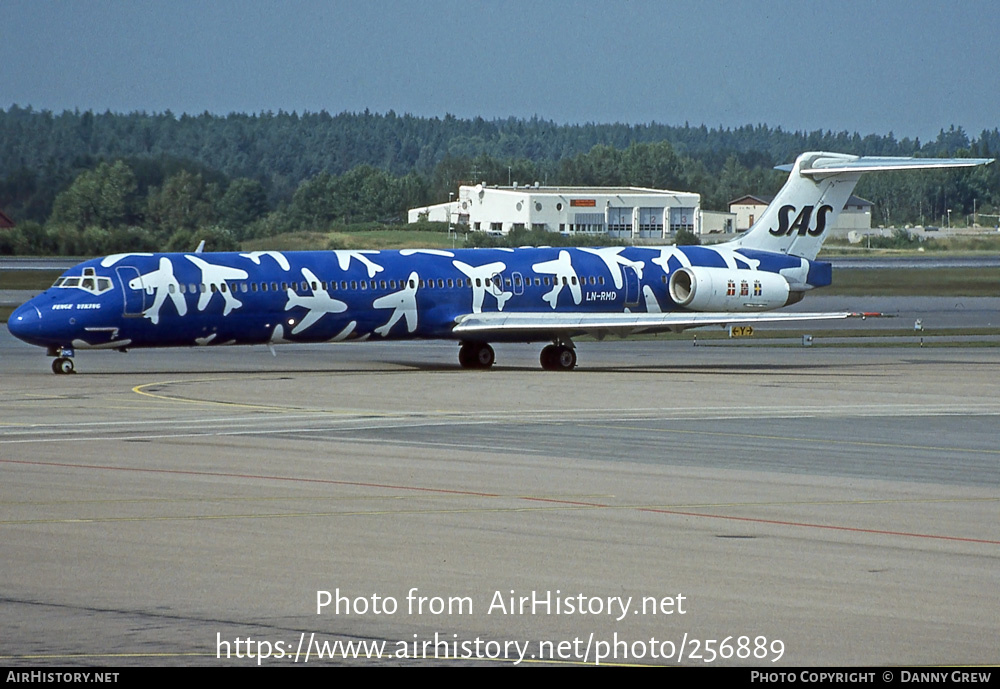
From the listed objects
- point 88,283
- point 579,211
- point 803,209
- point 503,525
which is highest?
point 579,211

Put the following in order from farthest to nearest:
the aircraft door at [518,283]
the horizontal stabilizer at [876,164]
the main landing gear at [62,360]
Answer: the aircraft door at [518,283], the horizontal stabilizer at [876,164], the main landing gear at [62,360]

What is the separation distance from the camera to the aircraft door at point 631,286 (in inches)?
1677

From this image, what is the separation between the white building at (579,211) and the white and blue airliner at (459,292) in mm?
51825

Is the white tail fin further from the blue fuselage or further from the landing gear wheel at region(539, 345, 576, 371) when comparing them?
the landing gear wheel at region(539, 345, 576, 371)

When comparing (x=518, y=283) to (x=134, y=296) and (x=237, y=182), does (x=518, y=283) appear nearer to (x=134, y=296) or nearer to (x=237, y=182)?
(x=134, y=296)

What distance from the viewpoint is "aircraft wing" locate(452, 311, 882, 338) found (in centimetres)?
3909

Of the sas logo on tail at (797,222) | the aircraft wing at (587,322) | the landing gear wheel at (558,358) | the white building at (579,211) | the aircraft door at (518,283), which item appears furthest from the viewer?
the white building at (579,211)

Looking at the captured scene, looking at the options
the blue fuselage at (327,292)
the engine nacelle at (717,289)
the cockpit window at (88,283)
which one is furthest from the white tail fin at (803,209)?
the cockpit window at (88,283)

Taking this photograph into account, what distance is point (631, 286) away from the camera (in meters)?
42.6

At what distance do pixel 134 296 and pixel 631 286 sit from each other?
46.6ft

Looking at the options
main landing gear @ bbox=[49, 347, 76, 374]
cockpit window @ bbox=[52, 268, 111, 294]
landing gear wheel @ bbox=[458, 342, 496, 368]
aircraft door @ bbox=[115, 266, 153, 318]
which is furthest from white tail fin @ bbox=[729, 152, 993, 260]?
main landing gear @ bbox=[49, 347, 76, 374]

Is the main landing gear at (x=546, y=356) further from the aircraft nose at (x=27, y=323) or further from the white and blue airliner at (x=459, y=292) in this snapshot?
the aircraft nose at (x=27, y=323)

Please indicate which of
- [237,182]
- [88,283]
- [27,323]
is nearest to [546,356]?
[88,283]
